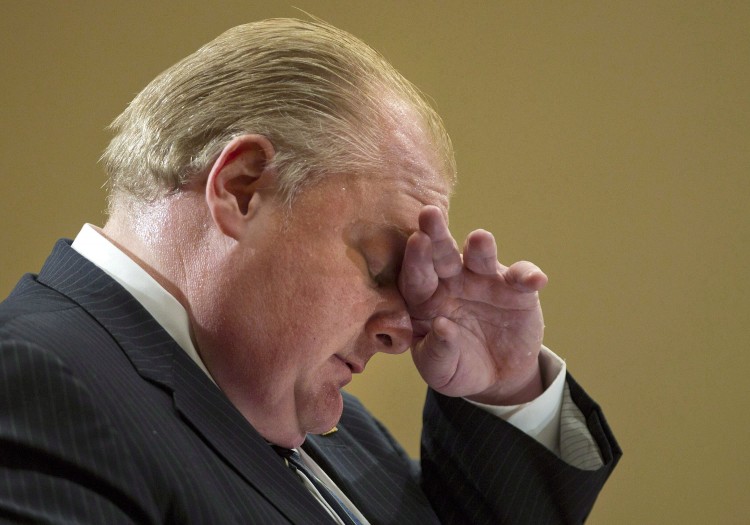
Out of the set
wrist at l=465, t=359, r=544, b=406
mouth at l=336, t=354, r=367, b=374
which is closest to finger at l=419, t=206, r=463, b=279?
mouth at l=336, t=354, r=367, b=374

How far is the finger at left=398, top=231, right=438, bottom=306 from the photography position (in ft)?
4.78

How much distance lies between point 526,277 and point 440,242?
0.61ft

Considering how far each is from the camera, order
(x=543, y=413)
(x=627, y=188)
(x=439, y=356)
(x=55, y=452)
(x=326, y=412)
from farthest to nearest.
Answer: (x=627, y=188)
(x=543, y=413)
(x=439, y=356)
(x=326, y=412)
(x=55, y=452)

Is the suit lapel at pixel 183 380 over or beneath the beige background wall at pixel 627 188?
beneath

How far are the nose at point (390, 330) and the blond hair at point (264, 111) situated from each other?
0.81ft

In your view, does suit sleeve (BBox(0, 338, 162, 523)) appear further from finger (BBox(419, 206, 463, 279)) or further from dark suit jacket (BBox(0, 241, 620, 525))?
finger (BBox(419, 206, 463, 279))

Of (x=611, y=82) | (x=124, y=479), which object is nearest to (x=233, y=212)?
(x=124, y=479)

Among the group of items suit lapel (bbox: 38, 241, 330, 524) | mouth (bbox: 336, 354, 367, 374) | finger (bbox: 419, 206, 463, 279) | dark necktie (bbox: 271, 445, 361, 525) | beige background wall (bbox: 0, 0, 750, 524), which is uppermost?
beige background wall (bbox: 0, 0, 750, 524)

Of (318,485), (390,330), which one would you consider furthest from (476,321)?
(318,485)

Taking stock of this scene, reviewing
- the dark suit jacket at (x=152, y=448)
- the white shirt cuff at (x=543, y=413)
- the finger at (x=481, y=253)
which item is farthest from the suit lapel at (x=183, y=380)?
the white shirt cuff at (x=543, y=413)

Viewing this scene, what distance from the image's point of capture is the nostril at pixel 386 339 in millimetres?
1519

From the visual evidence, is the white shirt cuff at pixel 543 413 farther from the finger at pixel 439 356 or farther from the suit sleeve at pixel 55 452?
the suit sleeve at pixel 55 452

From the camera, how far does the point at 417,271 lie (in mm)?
1508

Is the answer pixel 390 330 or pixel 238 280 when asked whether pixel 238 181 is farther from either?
pixel 390 330
